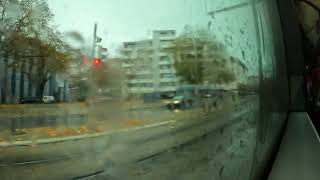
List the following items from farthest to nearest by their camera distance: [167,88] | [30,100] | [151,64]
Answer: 1. [167,88]
2. [151,64]
3. [30,100]

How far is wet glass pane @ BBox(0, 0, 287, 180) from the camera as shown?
92 centimetres

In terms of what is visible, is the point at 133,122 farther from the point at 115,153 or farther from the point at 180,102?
the point at 180,102

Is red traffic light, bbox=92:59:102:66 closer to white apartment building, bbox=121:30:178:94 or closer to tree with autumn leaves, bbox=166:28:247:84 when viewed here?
white apartment building, bbox=121:30:178:94

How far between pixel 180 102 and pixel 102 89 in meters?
0.51

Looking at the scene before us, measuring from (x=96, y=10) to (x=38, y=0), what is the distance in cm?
14

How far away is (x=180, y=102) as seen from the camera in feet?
5.05

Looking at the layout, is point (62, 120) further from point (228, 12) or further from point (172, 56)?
point (228, 12)

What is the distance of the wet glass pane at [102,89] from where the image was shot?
0.92 meters

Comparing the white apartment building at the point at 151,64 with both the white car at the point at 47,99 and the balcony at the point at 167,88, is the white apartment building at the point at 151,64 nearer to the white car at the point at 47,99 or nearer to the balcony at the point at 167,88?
the balcony at the point at 167,88

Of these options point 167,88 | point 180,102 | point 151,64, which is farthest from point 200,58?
point 151,64

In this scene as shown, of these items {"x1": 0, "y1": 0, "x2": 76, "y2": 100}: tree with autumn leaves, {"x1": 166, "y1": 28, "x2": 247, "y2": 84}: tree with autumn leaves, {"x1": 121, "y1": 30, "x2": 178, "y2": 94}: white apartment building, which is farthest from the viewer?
{"x1": 166, "y1": 28, "x2": 247, "y2": 84}: tree with autumn leaves

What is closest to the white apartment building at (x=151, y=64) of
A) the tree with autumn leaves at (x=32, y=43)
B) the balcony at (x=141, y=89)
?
the balcony at (x=141, y=89)

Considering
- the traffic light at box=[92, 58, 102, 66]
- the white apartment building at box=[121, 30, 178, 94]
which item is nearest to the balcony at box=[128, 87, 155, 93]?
the white apartment building at box=[121, 30, 178, 94]

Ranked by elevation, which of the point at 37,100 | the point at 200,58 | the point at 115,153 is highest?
the point at 200,58
